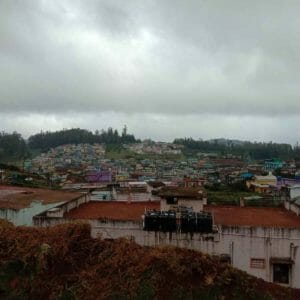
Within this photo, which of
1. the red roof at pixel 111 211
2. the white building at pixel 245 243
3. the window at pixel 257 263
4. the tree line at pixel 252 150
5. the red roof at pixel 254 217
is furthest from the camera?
the tree line at pixel 252 150

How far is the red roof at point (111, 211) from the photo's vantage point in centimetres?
2023

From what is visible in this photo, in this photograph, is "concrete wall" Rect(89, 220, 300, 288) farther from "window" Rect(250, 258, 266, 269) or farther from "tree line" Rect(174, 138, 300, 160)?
"tree line" Rect(174, 138, 300, 160)

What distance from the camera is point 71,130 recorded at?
632 feet

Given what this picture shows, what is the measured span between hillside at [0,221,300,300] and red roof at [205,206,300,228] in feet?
25.3

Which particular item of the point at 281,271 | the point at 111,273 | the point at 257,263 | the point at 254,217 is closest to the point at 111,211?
the point at 254,217

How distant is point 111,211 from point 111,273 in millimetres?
11681

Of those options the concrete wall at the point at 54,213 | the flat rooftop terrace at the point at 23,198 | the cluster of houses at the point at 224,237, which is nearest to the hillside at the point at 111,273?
the cluster of houses at the point at 224,237

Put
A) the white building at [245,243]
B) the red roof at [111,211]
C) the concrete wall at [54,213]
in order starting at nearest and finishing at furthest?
the white building at [245,243] < the concrete wall at [54,213] < the red roof at [111,211]

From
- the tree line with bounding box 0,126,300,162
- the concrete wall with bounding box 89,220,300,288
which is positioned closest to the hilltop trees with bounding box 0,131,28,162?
the tree line with bounding box 0,126,300,162

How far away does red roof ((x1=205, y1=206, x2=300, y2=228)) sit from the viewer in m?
19.0

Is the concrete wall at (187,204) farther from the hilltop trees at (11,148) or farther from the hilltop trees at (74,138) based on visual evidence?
the hilltop trees at (74,138)

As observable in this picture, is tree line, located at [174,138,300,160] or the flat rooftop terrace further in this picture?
tree line, located at [174,138,300,160]

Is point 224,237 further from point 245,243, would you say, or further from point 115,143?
point 115,143

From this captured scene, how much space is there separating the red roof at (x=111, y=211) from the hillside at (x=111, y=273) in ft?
25.4
